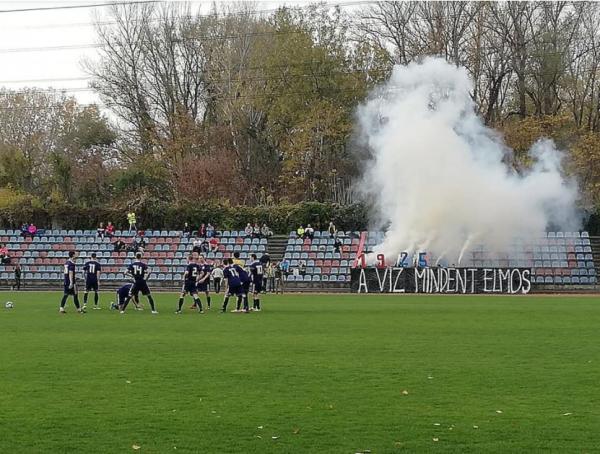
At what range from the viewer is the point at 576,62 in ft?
201

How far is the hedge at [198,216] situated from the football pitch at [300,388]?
1276 inches

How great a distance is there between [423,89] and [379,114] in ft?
19.2

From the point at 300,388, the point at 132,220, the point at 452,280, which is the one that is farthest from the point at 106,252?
the point at 300,388

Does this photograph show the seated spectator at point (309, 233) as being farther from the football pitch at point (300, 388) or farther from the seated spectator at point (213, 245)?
the football pitch at point (300, 388)

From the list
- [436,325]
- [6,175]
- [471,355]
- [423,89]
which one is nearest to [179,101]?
[6,175]

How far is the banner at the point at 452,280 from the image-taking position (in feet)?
137

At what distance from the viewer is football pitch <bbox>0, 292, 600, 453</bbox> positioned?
29.2 feet

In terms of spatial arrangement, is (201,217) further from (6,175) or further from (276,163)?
(6,175)

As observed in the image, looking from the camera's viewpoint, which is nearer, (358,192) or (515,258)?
(515,258)

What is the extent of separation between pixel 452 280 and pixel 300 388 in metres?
30.8

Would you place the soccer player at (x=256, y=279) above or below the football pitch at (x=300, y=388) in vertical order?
above

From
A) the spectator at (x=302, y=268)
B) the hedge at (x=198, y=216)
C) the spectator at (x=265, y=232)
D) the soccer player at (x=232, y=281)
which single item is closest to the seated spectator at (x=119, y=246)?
the hedge at (x=198, y=216)

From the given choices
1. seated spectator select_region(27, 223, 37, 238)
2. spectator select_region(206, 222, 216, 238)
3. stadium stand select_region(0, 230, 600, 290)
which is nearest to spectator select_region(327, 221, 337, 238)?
stadium stand select_region(0, 230, 600, 290)

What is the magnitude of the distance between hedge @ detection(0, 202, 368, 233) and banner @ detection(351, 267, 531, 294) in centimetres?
1228
